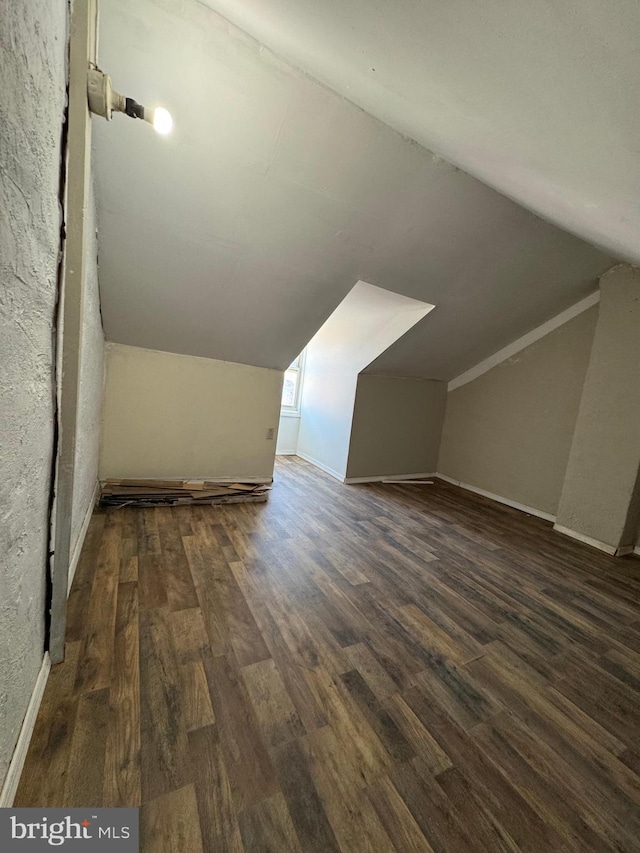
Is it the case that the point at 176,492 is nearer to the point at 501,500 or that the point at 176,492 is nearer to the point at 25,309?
the point at 25,309

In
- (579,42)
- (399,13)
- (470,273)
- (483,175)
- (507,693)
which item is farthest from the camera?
(470,273)

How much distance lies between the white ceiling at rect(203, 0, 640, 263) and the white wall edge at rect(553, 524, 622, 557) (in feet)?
8.85

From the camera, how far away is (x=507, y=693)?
1.38 m

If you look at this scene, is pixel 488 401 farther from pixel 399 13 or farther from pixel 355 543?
pixel 399 13

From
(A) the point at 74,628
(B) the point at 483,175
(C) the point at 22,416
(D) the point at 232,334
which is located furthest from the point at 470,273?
(A) the point at 74,628

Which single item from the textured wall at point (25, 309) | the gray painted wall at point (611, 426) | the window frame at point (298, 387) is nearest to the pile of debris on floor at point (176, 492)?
the textured wall at point (25, 309)

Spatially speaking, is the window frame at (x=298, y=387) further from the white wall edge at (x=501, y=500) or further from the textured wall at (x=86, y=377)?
the textured wall at (x=86, y=377)

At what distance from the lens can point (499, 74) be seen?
96 centimetres

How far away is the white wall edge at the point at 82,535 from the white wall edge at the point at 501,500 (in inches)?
171

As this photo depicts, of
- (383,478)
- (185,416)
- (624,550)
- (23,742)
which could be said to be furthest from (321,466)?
(23,742)

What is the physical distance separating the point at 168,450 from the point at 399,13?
310cm

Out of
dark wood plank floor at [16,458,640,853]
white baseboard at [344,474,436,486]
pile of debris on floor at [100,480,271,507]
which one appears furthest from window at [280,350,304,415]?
dark wood plank floor at [16,458,640,853]

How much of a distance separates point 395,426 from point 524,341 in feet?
6.18

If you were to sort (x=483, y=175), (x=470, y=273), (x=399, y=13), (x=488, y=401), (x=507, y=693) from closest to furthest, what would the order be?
(x=399, y=13) → (x=507, y=693) → (x=483, y=175) → (x=470, y=273) → (x=488, y=401)
